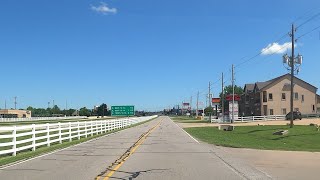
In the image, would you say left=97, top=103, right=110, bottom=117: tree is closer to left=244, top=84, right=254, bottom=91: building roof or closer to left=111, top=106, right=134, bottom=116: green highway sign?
left=244, top=84, right=254, bottom=91: building roof

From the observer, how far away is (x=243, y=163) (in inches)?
634

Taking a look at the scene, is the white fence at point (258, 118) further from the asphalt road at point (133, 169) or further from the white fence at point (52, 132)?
the asphalt road at point (133, 169)

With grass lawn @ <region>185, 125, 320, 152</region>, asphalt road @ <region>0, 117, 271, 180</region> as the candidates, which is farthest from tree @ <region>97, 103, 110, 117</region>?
asphalt road @ <region>0, 117, 271, 180</region>

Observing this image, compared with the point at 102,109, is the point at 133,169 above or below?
below

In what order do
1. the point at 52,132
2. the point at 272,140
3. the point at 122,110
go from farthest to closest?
the point at 122,110 < the point at 52,132 < the point at 272,140

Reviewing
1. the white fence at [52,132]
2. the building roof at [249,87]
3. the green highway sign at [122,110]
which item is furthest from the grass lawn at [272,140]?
the building roof at [249,87]

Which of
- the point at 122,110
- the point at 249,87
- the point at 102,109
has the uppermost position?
the point at 249,87

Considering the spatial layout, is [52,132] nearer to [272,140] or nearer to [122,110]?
[272,140]

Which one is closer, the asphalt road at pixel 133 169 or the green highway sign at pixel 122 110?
the asphalt road at pixel 133 169

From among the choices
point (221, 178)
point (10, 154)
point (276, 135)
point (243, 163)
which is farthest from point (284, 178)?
point (276, 135)

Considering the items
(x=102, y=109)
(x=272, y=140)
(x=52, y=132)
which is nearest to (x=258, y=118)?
(x=272, y=140)

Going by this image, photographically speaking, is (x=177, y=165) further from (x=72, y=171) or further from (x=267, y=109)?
(x=267, y=109)

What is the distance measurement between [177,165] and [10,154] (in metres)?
8.14

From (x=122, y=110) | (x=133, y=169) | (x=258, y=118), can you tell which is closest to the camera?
(x=133, y=169)
